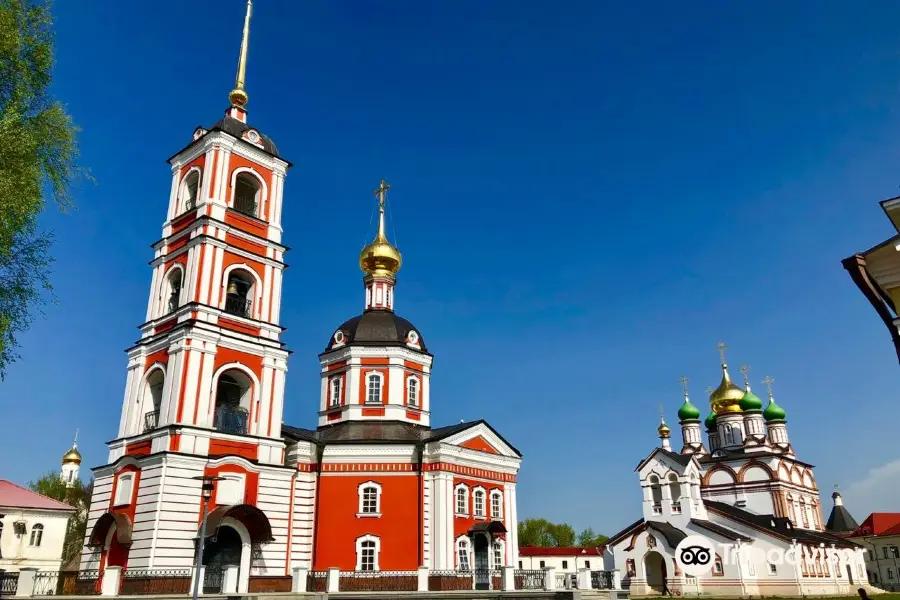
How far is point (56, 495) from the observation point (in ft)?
149

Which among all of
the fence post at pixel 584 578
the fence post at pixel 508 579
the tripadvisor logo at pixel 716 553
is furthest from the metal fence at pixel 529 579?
the tripadvisor logo at pixel 716 553

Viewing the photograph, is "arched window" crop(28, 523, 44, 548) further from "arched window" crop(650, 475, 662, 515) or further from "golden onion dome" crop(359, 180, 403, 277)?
"arched window" crop(650, 475, 662, 515)

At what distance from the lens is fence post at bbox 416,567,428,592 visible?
22.0 meters

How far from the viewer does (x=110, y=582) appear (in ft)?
60.6

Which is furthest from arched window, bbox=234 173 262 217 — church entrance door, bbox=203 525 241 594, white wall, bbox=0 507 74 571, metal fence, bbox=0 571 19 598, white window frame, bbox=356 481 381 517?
white wall, bbox=0 507 74 571

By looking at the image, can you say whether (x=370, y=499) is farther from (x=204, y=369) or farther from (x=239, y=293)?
(x=239, y=293)

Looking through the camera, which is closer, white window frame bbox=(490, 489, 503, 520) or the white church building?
white window frame bbox=(490, 489, 503, 520)

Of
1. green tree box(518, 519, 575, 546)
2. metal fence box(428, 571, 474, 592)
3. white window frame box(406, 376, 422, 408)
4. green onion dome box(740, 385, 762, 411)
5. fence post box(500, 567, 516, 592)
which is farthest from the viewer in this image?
green tree box(518, 519, 575, 546)

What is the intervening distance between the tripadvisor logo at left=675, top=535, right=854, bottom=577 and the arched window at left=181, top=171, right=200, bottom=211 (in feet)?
99.7

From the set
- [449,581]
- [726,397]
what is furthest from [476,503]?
[726,397]

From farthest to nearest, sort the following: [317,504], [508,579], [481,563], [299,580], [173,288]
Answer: [481,563] → [173,288] → [317,504] → [508,579] → [299,580]

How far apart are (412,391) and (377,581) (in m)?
8.35

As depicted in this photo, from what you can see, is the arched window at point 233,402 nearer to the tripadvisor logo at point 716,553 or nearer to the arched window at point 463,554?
the arched window at point 463,554

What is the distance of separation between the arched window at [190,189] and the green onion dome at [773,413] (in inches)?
1718
